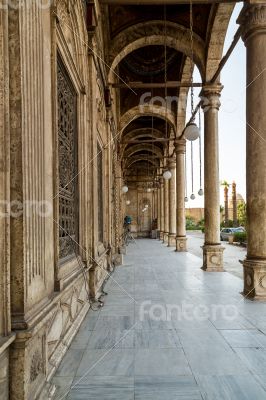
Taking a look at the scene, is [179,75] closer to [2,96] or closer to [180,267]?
[180,267]

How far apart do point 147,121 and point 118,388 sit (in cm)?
1853

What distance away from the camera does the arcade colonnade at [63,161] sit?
7.32 ft

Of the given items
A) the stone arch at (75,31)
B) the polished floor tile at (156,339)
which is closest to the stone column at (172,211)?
the stone arch at (75,31)

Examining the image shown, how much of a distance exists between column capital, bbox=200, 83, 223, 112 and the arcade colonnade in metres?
0.03

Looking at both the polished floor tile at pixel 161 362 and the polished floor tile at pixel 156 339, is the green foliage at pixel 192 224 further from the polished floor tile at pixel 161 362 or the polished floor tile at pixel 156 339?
the polished floor tile at pixel 161 362

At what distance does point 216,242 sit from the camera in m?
9.49

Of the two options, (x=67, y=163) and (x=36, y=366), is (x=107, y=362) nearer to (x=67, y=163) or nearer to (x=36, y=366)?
(x=36, y=366)

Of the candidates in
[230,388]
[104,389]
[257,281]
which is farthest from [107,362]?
[257,281]

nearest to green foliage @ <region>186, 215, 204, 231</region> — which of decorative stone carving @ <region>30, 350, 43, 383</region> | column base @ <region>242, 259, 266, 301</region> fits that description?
column base @ <region>242, 259, 266, 301</region>

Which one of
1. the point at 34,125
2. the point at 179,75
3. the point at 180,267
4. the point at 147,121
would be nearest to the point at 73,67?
the point at 34,125

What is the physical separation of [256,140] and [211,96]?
3795mm

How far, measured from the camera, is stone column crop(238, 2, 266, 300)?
20.1 ft

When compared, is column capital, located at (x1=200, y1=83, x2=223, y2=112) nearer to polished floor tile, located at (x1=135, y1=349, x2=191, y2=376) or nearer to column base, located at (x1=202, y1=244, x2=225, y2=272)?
column base, located at (x1=202, y1=244, x2=225, y2=272)

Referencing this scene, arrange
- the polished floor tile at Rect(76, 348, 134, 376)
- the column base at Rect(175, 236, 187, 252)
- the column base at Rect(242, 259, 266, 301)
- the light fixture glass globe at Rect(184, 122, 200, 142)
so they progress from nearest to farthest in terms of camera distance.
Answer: the polished floor tile at Rect(76, 348, 134, 376), the column base at Rect(242, 259, 266, 301), the light fixture glass globe at Rect(184, 122, 200, 142), the column base at Rect(175, 236, 187, 252)
